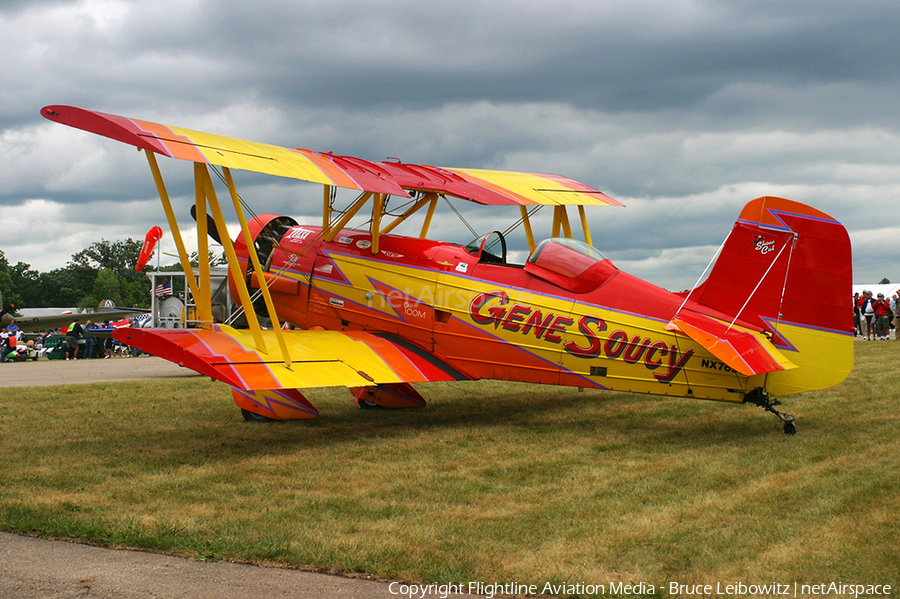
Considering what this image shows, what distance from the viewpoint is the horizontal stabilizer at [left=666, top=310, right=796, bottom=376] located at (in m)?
6.65

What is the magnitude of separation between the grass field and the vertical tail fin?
743mm

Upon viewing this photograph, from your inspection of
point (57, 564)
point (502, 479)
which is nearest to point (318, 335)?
point (502, 479)

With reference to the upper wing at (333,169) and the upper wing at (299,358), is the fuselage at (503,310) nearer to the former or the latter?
the upper wing at (299,358)

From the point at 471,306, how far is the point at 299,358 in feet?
7.11

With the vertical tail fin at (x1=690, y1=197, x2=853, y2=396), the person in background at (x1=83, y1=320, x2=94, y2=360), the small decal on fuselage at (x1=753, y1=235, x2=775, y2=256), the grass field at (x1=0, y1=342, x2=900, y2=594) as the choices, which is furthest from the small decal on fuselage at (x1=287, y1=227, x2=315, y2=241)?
the person in background at (x1=83, y1=320, x2=94, y2=360)

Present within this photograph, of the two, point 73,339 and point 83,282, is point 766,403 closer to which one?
point 73,339

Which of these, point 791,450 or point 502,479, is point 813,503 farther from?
point 502,479

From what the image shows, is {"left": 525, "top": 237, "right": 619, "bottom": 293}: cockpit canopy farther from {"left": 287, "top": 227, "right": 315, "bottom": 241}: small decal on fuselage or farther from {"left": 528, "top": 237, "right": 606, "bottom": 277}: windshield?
{"left": 287, "top": 227, "right": 315, "bottom": 241}: small decal on fuselage

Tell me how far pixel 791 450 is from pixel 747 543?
2.72 metres

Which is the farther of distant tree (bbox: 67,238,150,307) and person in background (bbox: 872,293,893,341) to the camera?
distant tree (bbox: 67,238,150,307)

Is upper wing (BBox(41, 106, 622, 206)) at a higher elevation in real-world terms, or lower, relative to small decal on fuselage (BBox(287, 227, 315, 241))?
higher

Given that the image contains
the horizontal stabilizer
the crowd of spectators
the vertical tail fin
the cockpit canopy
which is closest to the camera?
the horizontal stabilizer

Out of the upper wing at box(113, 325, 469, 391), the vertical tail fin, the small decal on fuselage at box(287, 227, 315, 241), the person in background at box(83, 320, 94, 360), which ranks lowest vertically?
the person in background at box(83, 320, 94, 360)

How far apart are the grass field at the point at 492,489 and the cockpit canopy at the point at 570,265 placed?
1699 mm
